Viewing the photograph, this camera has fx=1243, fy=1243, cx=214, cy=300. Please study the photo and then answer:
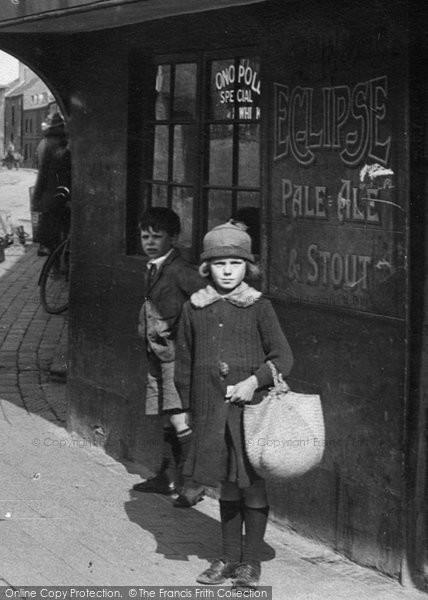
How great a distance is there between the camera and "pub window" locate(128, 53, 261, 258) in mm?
6887

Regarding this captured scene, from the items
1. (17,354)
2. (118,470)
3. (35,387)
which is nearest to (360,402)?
(118,470)

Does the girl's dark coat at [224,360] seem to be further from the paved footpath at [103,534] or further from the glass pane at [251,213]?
the glass pane at [251,213]

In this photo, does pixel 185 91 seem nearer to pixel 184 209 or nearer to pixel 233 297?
pixel 184 209

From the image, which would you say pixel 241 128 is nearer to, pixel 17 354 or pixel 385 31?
pixel 385 31

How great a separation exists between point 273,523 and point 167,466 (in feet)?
3.03

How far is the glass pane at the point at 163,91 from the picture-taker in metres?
7.67

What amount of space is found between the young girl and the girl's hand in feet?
0.05

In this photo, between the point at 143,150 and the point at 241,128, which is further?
the point at 143,150

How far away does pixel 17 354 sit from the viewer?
12.0 meters

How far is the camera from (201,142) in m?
7.25

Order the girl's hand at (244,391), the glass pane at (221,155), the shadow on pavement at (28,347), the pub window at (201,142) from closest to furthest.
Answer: the girl's hand at (244,391) → the pub window at (201,142) → the glass pane at (221,155) → the shadow on pavement at (28,347)

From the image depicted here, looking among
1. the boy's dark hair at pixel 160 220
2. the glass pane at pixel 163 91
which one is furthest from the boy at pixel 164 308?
the glass pane at pixel 163 91

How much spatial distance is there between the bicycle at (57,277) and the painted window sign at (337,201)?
25.3 ft

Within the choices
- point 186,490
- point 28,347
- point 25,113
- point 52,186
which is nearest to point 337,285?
point 186,490
